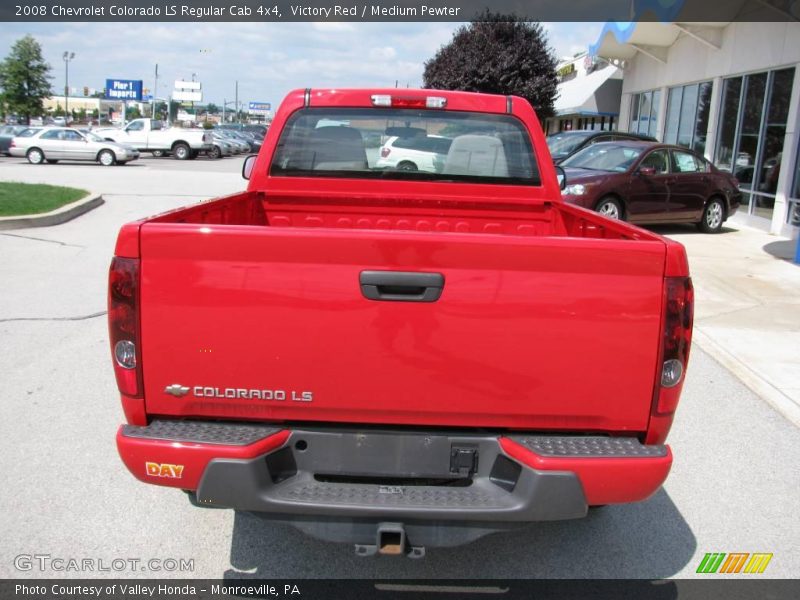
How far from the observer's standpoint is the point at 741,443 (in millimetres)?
4742

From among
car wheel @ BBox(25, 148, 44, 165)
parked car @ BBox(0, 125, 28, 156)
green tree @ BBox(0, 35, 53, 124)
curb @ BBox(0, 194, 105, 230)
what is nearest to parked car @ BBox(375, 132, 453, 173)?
curb @ BBox(0, 194, 105, 230)

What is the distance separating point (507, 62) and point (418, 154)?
33962 mm

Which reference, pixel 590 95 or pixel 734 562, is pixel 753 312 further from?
pixel 590 95

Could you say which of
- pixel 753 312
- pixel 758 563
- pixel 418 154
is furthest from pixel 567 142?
pixel 758 563

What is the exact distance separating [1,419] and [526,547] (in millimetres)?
3390

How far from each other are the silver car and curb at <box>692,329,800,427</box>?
2654 cm

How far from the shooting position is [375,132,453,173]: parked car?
4684 millimetres

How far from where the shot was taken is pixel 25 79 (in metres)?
54.1

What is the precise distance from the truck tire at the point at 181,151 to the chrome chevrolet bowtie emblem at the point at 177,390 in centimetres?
3497

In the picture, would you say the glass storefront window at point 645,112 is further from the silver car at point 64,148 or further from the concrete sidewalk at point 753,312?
the silver car at point 64,148

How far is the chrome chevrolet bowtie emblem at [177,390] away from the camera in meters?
2.61

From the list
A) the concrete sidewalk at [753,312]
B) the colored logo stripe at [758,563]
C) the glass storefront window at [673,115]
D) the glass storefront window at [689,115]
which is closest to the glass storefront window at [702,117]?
the glass storefront window at [689,115]

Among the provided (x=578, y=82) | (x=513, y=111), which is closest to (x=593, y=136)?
(x=513, y=111)

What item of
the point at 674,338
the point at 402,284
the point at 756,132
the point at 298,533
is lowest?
the point at 298,533
